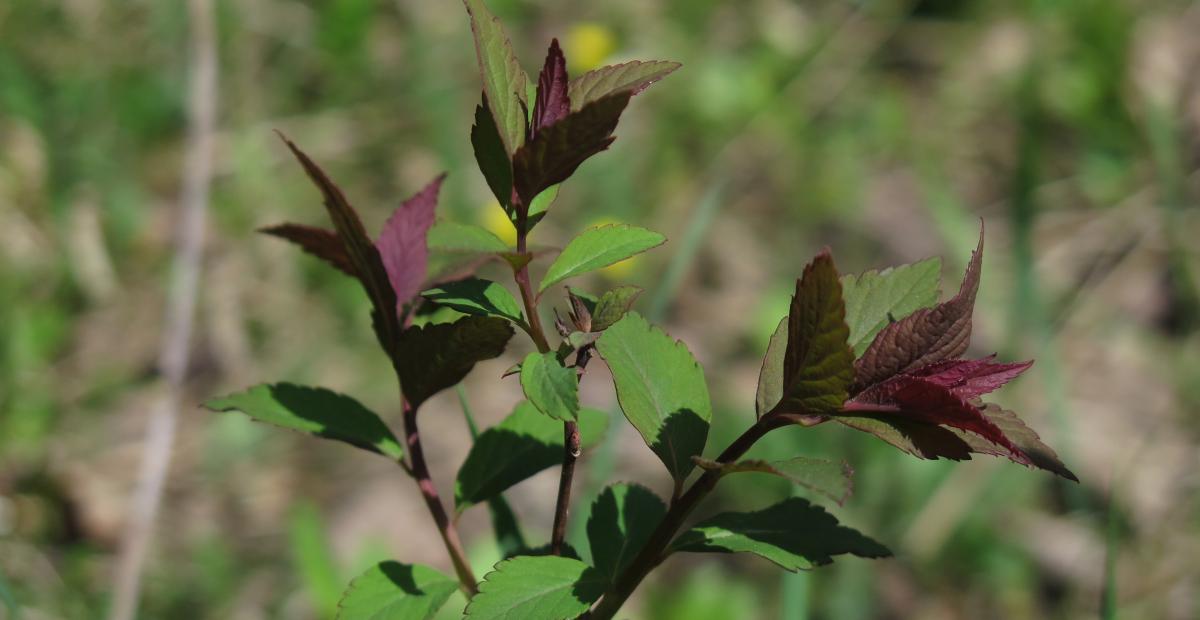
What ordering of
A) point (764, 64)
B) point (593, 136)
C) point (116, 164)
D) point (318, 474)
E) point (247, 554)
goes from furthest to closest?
point (764, 64) < point (116, 164) < point (318, 474) < point (247, 554) < point (593, 136)

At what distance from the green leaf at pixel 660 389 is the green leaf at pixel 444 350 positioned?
0.07 metres

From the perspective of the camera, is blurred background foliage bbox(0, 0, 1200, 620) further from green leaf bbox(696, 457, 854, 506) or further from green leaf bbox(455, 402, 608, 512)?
green leaf bbox(696, 457, 854, 506)

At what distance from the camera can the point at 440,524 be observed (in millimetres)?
768

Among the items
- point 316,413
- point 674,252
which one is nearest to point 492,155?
point 316,413

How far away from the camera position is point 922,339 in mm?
597

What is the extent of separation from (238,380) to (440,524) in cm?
181

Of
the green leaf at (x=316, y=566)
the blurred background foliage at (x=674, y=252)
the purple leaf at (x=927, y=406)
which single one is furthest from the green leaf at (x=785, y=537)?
the green leaf at (x=316, y=566)

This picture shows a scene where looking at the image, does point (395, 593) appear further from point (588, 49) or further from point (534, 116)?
point (588, 49)

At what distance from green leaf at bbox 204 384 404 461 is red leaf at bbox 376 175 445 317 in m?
0.12

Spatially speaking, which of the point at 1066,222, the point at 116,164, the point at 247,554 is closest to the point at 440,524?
the point at 247,554

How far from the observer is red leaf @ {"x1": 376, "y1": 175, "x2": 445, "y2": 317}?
643 millimetres

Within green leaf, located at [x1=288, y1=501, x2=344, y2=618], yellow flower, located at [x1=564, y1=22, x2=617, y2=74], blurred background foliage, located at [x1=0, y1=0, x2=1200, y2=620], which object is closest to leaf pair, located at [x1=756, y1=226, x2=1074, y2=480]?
blurred background foliage, located at [x1=0, y1=0, x2=1200, y2=620]

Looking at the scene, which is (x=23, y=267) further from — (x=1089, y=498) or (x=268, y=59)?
(x=1089, y=498)

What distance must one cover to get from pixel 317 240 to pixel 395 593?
0.25 m
